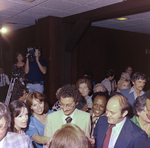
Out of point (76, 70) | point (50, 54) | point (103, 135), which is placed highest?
point (50, 54)

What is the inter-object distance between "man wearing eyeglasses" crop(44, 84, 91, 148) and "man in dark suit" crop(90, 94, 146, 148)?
27 centimetres

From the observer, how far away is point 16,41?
7.12 m

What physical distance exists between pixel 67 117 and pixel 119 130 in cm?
59

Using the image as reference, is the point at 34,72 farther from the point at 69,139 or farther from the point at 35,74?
the point at 69,139

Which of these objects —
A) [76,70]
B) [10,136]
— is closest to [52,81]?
[76,70]

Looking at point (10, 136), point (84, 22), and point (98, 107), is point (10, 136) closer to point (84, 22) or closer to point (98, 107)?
point (98, 107)

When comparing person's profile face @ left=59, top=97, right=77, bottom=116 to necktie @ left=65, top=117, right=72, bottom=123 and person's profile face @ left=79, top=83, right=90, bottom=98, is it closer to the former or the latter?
necktie @ left=65, top=117, right=72, bottom=123

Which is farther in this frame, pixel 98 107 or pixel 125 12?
pixel 125 12

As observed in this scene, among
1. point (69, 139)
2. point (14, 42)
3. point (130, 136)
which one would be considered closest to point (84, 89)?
point (130, 136)

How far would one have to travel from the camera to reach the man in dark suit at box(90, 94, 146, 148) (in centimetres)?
145

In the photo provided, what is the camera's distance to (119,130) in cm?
156

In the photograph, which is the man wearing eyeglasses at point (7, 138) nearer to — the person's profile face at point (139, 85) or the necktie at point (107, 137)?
the necktie at point (107, 137)

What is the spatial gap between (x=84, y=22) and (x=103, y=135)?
9.66 feet

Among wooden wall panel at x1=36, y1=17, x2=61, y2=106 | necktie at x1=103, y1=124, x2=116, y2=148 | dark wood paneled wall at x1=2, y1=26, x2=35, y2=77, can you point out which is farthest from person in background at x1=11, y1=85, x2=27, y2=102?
dark wood paneled wall at x1=2, y1=26, x2=35, y2=77
